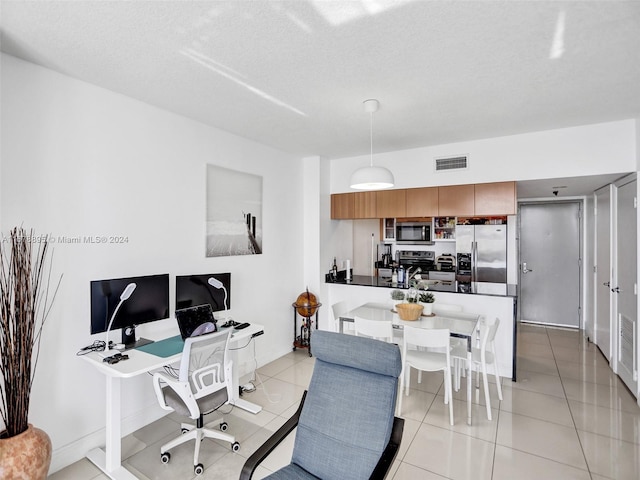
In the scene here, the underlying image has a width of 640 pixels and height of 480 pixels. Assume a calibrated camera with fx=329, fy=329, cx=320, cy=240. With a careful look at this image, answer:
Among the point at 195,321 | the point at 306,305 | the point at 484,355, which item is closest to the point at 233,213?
the point at 195,321

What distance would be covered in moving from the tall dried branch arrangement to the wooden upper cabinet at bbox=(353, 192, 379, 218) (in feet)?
11.9

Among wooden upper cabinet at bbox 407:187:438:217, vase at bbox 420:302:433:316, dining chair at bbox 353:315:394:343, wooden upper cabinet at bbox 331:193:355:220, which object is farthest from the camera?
wooden upper cabinet at bbox 331:193:355:220

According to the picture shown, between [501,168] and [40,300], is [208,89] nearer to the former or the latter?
[40,300]

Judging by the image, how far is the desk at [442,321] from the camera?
9.64ft

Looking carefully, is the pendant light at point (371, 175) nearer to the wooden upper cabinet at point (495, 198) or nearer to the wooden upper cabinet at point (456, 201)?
the wooden upper cabinet at point (456, 201)

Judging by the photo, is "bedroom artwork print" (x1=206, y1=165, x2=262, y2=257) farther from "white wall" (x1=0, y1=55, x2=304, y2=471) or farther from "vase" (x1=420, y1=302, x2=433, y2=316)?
"vase" (x1=420, y1=302, x2=433, y2=316)

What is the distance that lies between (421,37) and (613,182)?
3576 mm

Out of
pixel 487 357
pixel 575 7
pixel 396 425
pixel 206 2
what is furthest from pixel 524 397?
pixel 206 2

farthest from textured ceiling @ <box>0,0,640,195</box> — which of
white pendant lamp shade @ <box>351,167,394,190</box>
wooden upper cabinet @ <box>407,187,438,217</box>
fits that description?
wooden upper cabinet @ <box>407,187,438,217</box>

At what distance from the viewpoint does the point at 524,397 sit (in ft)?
10.9

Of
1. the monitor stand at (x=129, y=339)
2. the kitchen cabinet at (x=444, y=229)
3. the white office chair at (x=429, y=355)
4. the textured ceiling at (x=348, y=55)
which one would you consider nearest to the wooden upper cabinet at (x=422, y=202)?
the textured ceiling at (x=348, y=55)

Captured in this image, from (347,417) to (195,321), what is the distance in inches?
63.3

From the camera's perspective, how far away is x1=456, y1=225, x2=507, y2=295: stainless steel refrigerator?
5188mm

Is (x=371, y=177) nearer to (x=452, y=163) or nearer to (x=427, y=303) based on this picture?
(x=427, y=303)
